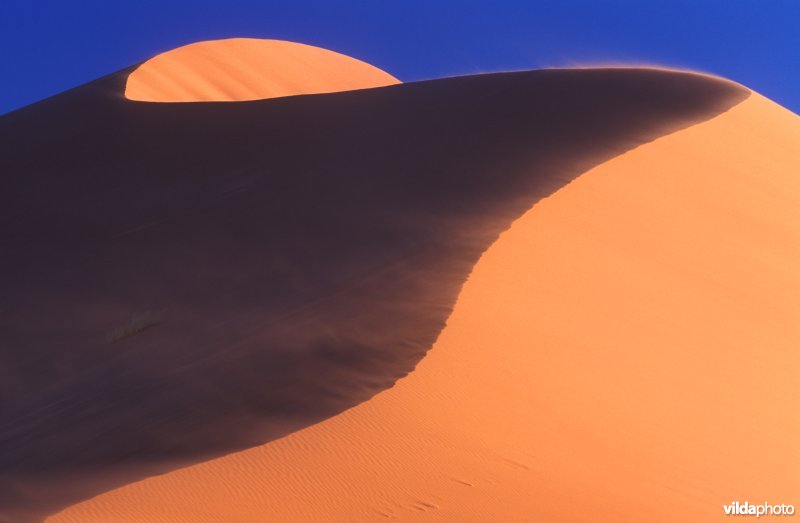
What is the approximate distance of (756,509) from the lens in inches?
221

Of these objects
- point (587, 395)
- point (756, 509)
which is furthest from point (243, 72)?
point (756, 509)

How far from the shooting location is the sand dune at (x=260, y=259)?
18.6 ft

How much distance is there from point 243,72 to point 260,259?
14018 millimetres

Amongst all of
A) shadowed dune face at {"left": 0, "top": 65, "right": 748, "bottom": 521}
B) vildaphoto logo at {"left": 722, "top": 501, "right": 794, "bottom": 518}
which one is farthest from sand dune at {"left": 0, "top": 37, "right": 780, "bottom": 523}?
vildaphoto logo at {"left": 722, "top": 501, "right": 794, "bottom": 518}

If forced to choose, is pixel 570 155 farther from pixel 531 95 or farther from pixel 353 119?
pixel 353 119

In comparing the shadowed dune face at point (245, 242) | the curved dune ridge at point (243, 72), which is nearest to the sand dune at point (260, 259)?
the shadowed dune face at point (245, 242)

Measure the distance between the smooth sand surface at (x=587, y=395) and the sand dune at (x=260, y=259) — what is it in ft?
0.14

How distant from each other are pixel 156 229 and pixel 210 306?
95.9 inches

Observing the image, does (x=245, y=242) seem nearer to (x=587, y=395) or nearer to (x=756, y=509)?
(x=587, y=395)

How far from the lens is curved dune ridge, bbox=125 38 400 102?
60.7ft

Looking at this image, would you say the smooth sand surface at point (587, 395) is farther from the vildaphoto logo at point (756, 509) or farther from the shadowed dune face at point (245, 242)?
the shadowed dune face at point (245, 242)

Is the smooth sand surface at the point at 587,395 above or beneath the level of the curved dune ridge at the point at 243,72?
beneath

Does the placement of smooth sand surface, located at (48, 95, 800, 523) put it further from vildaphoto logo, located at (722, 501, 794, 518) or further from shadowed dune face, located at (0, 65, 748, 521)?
shadowed dune face, located at (0, 65, 748, 521)

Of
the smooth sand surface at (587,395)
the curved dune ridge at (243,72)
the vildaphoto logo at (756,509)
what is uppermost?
the curved dune ridge at (243,72)
